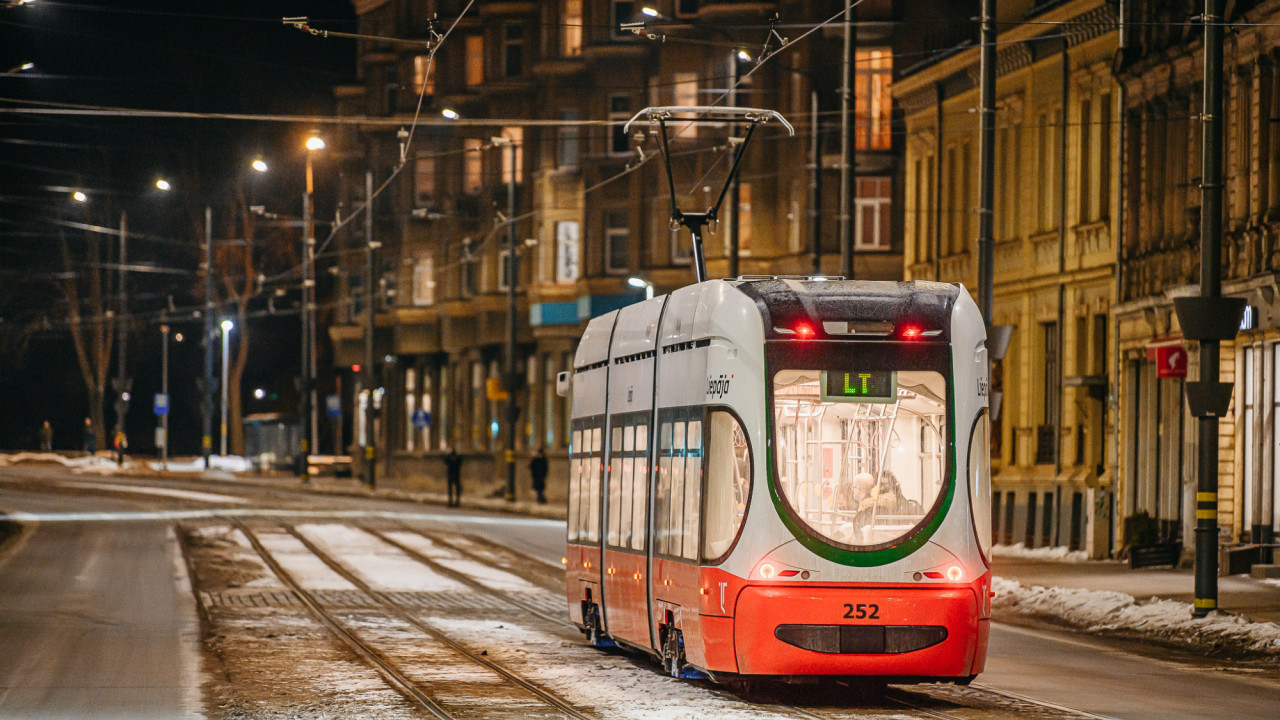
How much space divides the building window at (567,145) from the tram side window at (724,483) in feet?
148

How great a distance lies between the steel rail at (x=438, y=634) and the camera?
13.9m

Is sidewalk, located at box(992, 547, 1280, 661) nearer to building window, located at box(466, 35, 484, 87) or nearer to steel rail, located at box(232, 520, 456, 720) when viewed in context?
steel rail, located at box(232, 520, 456, 720)

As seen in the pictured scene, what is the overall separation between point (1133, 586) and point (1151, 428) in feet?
23.8

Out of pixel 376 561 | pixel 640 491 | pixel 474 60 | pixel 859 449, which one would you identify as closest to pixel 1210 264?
pixel 640 491

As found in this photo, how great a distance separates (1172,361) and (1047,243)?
30.6ft

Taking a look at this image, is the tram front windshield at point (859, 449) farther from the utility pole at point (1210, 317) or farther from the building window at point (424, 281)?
the building window at point (424, 281)

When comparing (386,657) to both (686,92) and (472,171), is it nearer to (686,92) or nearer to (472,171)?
(686,92)

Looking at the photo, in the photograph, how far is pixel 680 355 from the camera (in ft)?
48.9

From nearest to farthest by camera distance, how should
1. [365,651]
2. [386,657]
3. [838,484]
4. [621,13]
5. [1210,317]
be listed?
[838,484]
[386,657]
[365,651]
[1210,317]
[621,13]

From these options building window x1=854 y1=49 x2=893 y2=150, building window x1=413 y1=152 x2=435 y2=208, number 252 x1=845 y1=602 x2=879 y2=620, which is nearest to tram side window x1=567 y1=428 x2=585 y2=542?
number 252 x1=845 y1=602 x2=879 y2=620

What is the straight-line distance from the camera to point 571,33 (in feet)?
194

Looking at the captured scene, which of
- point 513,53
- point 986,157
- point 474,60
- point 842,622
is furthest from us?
point 474,60

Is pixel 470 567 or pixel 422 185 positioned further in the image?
pixel 422 185

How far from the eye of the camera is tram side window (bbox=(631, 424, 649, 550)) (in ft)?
51.8
